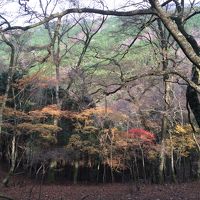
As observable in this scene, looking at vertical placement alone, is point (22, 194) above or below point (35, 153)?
below

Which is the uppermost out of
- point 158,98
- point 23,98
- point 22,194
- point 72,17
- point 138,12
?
point 72,17

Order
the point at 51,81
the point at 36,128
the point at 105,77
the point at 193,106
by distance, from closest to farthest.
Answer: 1. the point at 193,106
2. the point at 36,128
3. the point at 51,81
4. the point at 105,77

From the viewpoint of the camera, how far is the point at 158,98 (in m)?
31.3

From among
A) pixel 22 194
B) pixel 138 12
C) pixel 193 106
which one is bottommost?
pixel 22 194

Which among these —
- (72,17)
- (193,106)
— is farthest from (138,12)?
(72,17)

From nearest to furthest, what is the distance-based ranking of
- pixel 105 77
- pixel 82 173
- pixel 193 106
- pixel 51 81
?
pixel 193 106, pixel 51 81, pixel 105 77, pixel 82 173

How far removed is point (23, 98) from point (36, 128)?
134 inches

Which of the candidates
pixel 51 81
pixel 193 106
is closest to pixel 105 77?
pixel 51 81

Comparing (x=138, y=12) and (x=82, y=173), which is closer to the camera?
(x=138, y=12)

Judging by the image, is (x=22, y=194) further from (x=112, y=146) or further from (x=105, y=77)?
(x=105, y=77)

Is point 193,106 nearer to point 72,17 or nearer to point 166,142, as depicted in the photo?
point 166,142

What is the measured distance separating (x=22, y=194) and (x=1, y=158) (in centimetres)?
1178

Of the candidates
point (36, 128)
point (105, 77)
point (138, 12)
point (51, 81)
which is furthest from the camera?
point (105, 77)

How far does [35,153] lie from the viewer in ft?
81.8
